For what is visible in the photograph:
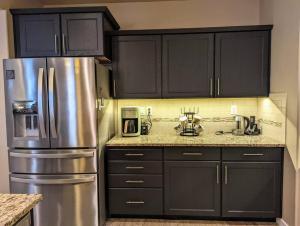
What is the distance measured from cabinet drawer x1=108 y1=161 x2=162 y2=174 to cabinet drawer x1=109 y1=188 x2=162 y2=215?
0.66 feet

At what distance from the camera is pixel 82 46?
2668 mm

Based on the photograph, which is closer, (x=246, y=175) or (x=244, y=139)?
(x=246, y=175)

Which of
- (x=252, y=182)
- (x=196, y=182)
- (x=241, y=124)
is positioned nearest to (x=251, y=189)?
(x=252, y=182)

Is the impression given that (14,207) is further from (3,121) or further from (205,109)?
(205,109)

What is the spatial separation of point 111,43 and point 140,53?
0.37 meters

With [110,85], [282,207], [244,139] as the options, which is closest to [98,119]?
[110,85]

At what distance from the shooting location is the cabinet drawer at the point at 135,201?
277 cm

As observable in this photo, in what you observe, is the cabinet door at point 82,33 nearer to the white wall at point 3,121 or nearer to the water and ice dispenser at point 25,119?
the white wall at point 3,121

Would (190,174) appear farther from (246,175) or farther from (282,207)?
(282,207)

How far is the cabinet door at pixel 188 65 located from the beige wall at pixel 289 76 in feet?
2.32

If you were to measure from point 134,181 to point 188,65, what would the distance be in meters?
1.49

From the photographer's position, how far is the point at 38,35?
271 cm

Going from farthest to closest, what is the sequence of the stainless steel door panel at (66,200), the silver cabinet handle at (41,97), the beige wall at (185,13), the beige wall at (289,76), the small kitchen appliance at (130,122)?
the beige wall at (185,13) < the small kitchen appliance at (130,122) < the stainless steel door panel at (66,200) < the silver cabinet handle at (41,97) < the beige wall at (289,76)

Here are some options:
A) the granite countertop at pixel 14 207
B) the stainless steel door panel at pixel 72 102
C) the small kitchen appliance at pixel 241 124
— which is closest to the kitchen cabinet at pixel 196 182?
the stainless steel door panel at pixel 72 102
